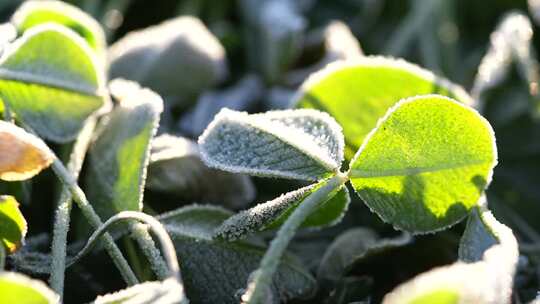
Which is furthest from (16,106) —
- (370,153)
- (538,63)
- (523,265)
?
(538,63)

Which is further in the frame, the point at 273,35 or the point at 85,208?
the point at 273,35

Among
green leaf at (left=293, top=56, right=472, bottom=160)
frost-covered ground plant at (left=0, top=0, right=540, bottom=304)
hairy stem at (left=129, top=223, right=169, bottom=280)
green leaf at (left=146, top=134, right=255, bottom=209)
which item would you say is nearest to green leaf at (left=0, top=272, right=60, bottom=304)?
frost-covered ground plant at (left=0, top=0, right=540, bottom=304)

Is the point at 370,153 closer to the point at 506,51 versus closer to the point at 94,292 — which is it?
the point at 94,292

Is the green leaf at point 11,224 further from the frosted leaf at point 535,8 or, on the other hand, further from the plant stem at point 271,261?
the frosted leaf at point 535,8

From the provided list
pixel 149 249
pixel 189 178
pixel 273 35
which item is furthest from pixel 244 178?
pixel 273 35

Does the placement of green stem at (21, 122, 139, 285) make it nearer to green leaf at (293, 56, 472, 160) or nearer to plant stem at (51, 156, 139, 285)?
plant stem at (51, 156, 139, 285)

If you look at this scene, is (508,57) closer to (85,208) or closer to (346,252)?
(346,252)
